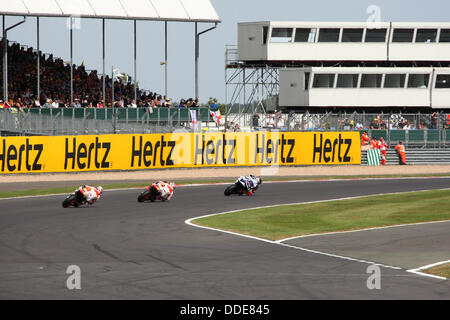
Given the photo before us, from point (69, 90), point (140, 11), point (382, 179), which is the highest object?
point (140, 11)

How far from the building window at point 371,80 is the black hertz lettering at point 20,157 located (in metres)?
37.2

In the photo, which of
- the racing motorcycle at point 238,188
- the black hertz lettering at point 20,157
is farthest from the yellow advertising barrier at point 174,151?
the racing motorcycle at point 238,188

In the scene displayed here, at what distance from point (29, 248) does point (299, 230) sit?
5849mm

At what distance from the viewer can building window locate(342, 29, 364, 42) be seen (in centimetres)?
6681

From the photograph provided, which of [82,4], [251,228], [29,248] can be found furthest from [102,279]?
[82,4]

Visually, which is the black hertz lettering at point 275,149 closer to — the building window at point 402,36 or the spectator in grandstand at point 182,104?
the spectator in grandstand at point 182,104

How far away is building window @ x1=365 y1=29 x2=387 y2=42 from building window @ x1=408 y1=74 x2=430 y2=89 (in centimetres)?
378

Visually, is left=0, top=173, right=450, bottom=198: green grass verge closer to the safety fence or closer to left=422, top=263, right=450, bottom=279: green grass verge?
the safety fence

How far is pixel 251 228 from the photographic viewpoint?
60.1 feet

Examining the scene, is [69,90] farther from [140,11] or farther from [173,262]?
[173,262]

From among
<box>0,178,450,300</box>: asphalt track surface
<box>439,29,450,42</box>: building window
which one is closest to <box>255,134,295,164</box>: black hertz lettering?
<box>0,178,450,300</box>: asphalt track surface

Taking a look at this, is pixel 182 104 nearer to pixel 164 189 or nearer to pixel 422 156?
pixel 422 156

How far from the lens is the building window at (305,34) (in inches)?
2618

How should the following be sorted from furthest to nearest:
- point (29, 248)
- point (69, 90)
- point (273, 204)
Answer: point (69, 90)
point (273, 204)
point (29, 248)
